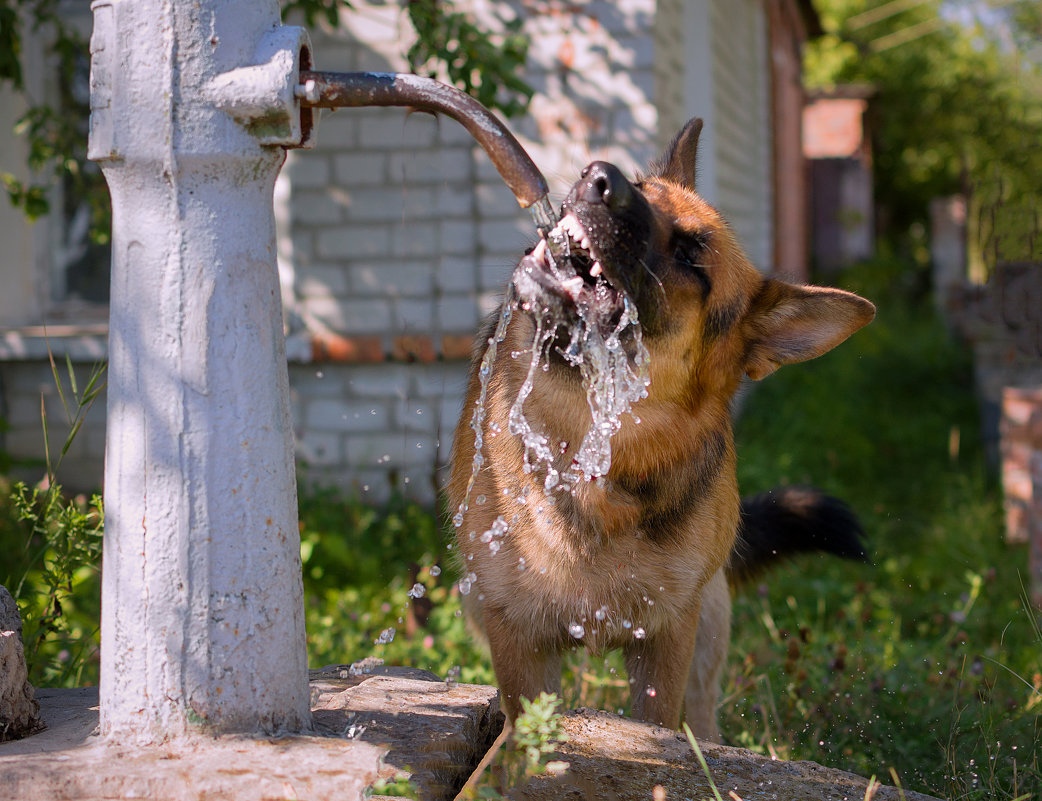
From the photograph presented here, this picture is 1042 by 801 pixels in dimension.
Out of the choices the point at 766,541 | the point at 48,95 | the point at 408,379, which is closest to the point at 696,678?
the point at 766,541

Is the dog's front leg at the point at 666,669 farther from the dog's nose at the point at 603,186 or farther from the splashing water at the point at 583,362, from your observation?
the dog's nose at the point at 603,186

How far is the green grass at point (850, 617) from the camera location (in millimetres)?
3072

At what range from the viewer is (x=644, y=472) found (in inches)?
105

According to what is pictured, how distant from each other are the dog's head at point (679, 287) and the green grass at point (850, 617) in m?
0.94

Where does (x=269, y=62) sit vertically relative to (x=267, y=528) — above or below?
above

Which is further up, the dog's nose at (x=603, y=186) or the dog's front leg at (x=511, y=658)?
the dog's nose at (x=603, y=186)

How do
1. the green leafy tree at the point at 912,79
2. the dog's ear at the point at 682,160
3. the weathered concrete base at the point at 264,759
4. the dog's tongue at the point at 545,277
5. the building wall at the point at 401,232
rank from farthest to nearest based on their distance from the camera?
the green leafy tree at the point at 912,79
the building wall at the point at 401,232
the dog's ear at the point at 682,160
the dog's tongue at the point at 545,277
the weathered concrete base at the point at 264,759

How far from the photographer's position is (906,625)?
471 cm

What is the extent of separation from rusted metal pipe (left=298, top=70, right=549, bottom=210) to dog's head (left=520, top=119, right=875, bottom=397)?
0.27m

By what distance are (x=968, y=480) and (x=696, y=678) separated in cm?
431

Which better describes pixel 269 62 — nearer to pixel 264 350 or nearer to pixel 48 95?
pixel 264 350

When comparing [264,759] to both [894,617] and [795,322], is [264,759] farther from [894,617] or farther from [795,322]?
[894,617]

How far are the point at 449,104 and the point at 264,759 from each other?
1380 mm

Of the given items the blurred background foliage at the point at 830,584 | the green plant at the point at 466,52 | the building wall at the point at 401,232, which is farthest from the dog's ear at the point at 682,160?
the building wall at the point at 401,232
